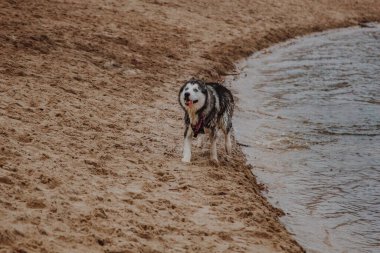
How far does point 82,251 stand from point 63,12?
11785 mm

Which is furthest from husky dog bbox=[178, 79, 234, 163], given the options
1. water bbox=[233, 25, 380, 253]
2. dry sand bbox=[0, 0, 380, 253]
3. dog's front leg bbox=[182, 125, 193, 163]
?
water bbox=[233, 25, 380, 253]

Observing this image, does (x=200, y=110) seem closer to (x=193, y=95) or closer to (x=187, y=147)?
(x=193, y=95)

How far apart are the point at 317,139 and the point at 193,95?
3578 mm

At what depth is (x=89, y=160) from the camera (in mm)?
7480

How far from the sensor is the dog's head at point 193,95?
8148mm

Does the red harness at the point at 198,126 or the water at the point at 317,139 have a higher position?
the red harness at the point at 198,126

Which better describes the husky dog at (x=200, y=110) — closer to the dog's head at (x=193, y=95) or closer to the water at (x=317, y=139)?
the dog's head at (x=193, y=95)

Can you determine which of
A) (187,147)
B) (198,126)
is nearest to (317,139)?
(198,126)

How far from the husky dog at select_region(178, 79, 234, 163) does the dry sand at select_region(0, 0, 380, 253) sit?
1.27 ft

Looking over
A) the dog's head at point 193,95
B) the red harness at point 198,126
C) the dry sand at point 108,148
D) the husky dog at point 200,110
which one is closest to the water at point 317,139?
the dry sand at point 108,148

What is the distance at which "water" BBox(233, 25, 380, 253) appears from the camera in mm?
7348

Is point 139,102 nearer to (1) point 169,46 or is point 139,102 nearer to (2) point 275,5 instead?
(1) point 169,46

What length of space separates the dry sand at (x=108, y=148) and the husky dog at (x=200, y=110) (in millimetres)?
387

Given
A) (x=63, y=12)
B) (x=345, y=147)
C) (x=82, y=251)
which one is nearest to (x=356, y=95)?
(x=345, y=147)
